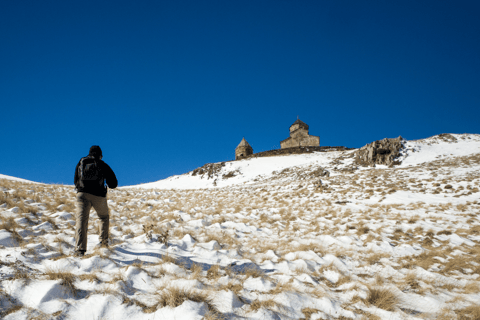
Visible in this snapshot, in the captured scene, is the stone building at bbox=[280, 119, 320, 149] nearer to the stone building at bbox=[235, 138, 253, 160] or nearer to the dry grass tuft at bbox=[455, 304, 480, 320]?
the stone building at bbox=[235, 138, 253, 160]

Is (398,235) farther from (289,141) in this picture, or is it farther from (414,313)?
(289,141)

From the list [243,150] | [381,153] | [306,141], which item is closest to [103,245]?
[381,153]

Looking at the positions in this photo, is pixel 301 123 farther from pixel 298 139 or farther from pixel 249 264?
pixel 249 264

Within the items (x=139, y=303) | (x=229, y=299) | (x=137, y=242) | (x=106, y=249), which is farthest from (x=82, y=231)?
(x=229, y=299)

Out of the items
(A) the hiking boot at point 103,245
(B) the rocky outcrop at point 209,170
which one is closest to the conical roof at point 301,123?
(B) the rocky outcrop at point 209,170

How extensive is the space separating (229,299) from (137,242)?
298cm

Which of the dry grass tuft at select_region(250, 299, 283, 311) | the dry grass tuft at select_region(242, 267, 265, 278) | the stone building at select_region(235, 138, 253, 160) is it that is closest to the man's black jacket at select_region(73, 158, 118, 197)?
the dry grass tuft at select_region(242, 267, 265, 278)

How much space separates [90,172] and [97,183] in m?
0.25

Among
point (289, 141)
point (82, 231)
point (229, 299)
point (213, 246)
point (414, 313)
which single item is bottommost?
point (414, 313)

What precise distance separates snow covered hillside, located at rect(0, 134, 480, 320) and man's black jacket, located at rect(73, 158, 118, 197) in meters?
1.12

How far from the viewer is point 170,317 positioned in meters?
2.38

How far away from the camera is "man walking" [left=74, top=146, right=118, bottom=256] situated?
3914 mm

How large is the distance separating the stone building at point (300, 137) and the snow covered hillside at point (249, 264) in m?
44.1

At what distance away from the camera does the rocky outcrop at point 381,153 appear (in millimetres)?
22531
